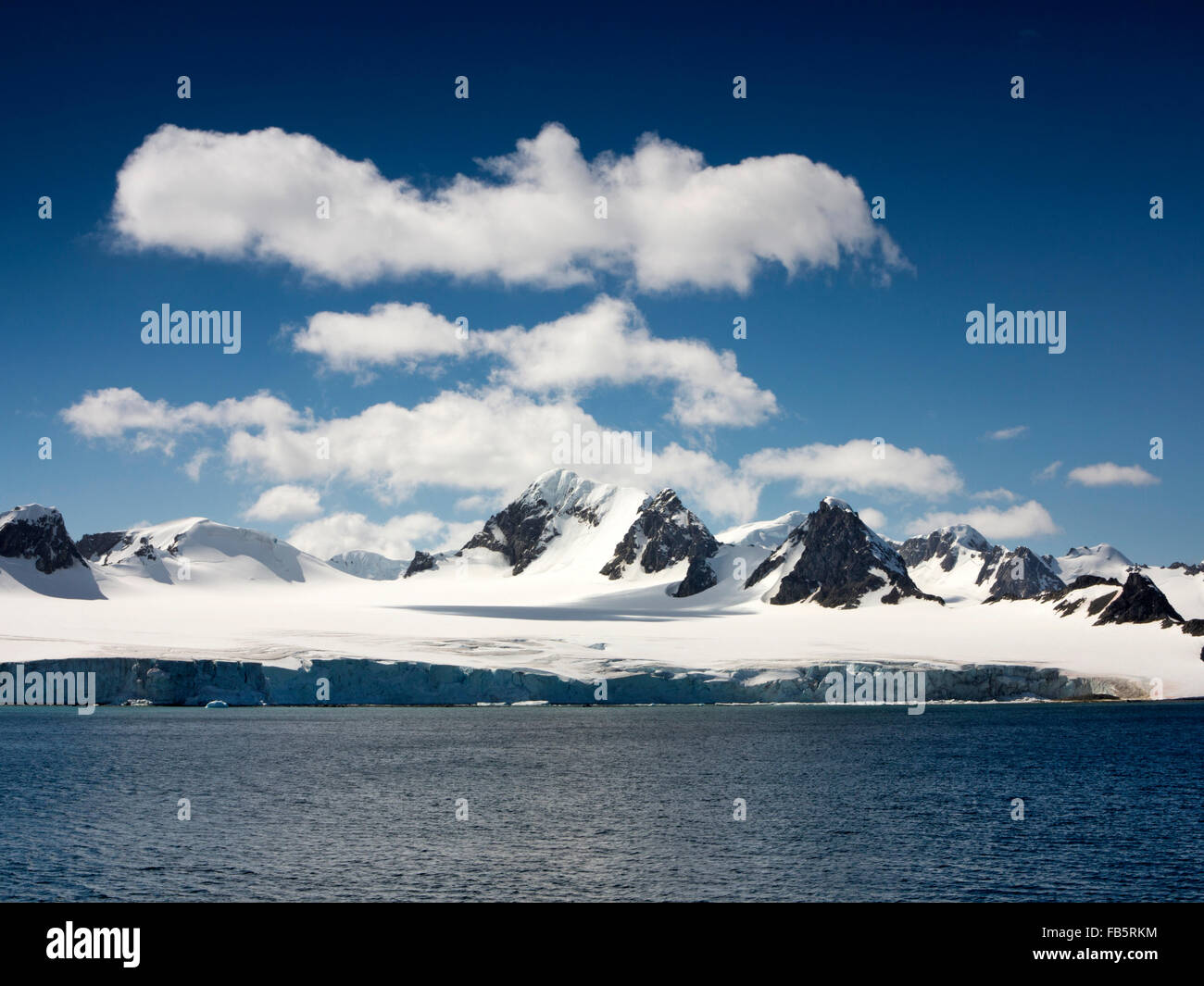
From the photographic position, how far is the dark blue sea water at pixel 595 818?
3488 centimetres

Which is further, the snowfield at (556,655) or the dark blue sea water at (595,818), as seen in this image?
the snowfield at (556,655)

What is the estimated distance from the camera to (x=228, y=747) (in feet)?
263

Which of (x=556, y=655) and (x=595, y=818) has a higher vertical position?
(x=595, y=818)

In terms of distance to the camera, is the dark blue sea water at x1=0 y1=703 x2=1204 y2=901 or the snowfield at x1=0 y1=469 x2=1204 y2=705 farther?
the snowfield at x1=0 y1=469 x2=1204 y2=705

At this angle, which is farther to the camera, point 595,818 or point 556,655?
point 556,655

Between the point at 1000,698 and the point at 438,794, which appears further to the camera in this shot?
the point at 1000,698

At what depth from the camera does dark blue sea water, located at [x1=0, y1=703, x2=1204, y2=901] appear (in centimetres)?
3488

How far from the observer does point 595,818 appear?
157 feet

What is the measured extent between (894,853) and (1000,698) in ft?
441
